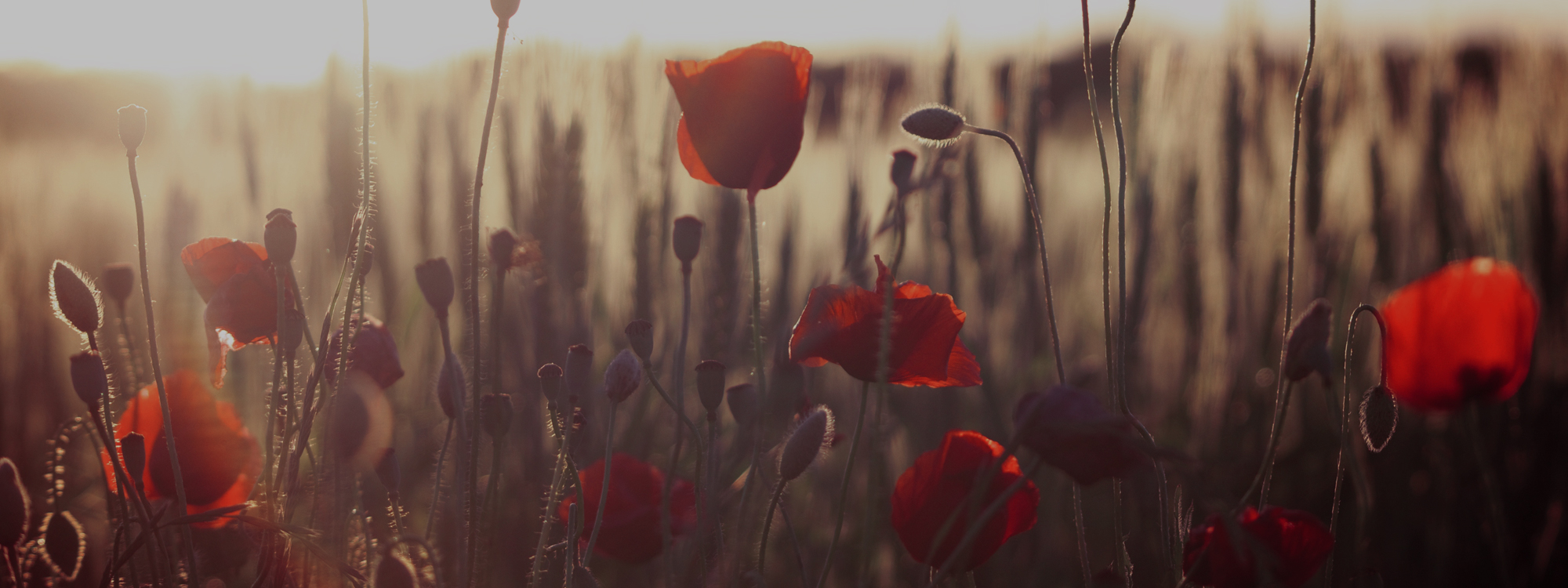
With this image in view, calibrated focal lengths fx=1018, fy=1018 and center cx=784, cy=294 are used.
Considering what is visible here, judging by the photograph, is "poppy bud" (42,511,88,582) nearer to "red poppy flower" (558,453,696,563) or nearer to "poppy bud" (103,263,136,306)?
"poppy bud" (103,263,136,306)

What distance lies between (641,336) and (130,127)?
304 mm

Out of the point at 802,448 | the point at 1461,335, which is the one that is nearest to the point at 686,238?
the point at 802,448

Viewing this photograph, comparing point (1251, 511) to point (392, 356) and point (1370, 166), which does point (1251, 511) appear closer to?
point (392, 356)

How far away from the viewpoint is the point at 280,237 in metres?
0.58

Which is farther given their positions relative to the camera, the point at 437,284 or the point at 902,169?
the point at 902,169

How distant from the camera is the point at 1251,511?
58 cm

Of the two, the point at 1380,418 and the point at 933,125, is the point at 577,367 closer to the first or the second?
the point at 933,125

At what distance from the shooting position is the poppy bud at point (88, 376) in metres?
0.56

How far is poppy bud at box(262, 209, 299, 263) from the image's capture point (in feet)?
1.88

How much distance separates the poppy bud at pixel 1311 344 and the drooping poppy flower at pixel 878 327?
0.17 meters

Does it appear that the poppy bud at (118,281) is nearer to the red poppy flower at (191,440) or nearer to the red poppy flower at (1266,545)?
the red poppy flower at (191,440)

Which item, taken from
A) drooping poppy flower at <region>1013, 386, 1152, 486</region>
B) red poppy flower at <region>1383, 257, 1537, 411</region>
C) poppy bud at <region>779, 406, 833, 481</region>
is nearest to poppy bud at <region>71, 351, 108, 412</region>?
poppy bud at <region>779, 406, 833, 481</region>

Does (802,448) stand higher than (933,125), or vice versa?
(933,125)

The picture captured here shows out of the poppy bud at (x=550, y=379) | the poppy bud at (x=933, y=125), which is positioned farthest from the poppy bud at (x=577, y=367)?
the poppy bud at (x=933, y=125)
